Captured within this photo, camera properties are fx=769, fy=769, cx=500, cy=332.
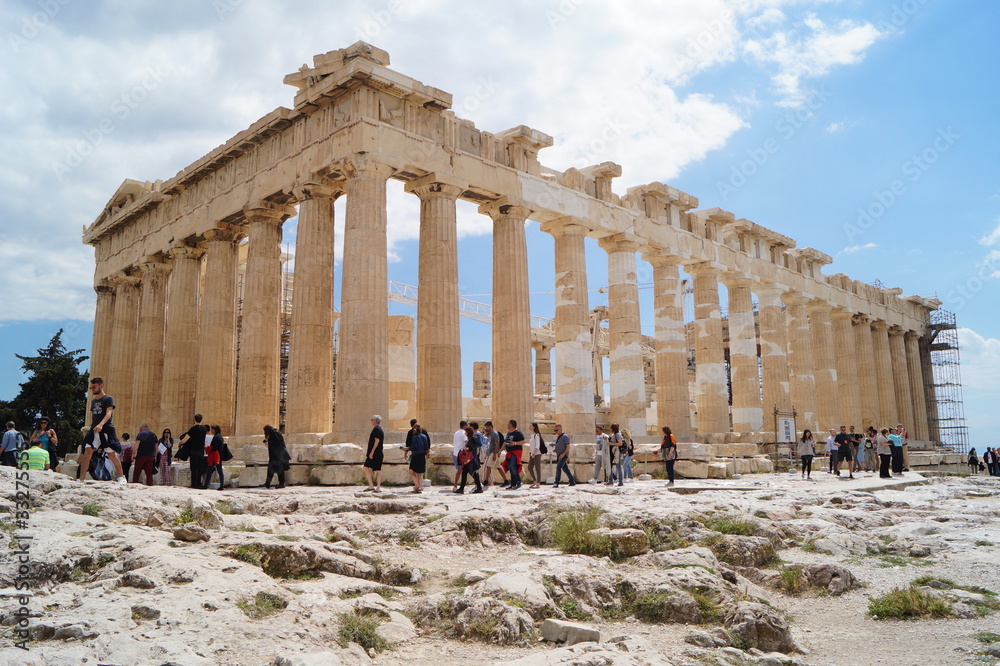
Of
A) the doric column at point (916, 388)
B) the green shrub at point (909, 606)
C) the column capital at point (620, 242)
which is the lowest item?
the green shrub at point (909, 606)

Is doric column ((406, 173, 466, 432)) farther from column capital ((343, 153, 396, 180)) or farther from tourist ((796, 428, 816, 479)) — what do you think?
tourist ((796, 428, 816, 479))

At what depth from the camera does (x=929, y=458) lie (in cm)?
3216

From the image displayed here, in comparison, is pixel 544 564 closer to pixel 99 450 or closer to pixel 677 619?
pixel 677 619

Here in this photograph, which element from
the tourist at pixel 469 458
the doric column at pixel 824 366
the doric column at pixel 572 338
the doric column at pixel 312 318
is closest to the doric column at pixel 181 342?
the doric column at pixel 312 318

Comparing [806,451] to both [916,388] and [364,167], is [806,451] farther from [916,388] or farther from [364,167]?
[916,388]

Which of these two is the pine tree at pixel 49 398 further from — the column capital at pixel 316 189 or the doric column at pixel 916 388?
the doric column at pixel 916 388

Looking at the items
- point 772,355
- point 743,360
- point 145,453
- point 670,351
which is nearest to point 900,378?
point 772,355

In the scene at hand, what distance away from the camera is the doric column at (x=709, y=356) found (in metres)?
30.8

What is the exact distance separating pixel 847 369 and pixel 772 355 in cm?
765

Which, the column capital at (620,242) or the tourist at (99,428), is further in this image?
the column capital at (620,242)

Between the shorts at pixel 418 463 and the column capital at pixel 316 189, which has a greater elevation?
the column capital at pixel 316 189

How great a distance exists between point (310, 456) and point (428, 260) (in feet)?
21.6

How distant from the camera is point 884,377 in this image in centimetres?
4181

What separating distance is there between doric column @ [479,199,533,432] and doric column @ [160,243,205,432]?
1083 cm
